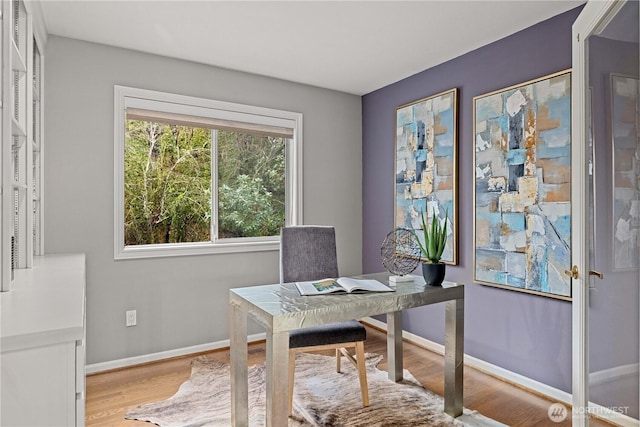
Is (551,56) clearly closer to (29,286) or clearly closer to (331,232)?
(331,232)

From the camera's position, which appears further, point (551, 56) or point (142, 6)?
point (551, 56)

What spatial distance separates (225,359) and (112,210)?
57.6 inches

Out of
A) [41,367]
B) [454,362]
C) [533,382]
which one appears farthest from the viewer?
[533,382]

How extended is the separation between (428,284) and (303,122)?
218 cm

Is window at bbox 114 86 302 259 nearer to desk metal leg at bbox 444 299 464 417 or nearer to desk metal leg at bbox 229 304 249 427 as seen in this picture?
desk metal leg at bbox 229 304 249 427

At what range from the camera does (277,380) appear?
175 centimetres

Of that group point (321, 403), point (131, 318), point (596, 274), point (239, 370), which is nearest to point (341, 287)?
point (239, 370)

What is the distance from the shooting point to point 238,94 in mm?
3547

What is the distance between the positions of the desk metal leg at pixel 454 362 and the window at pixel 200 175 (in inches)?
73.7

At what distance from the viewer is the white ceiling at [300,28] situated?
244cm

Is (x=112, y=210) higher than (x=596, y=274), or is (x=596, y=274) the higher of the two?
(x=112, y=210)

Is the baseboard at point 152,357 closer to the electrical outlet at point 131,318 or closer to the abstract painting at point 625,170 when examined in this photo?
the electrical outlet at point 131,318

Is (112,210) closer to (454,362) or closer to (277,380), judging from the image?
(277,380)

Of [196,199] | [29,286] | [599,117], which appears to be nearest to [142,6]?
[196,199]
